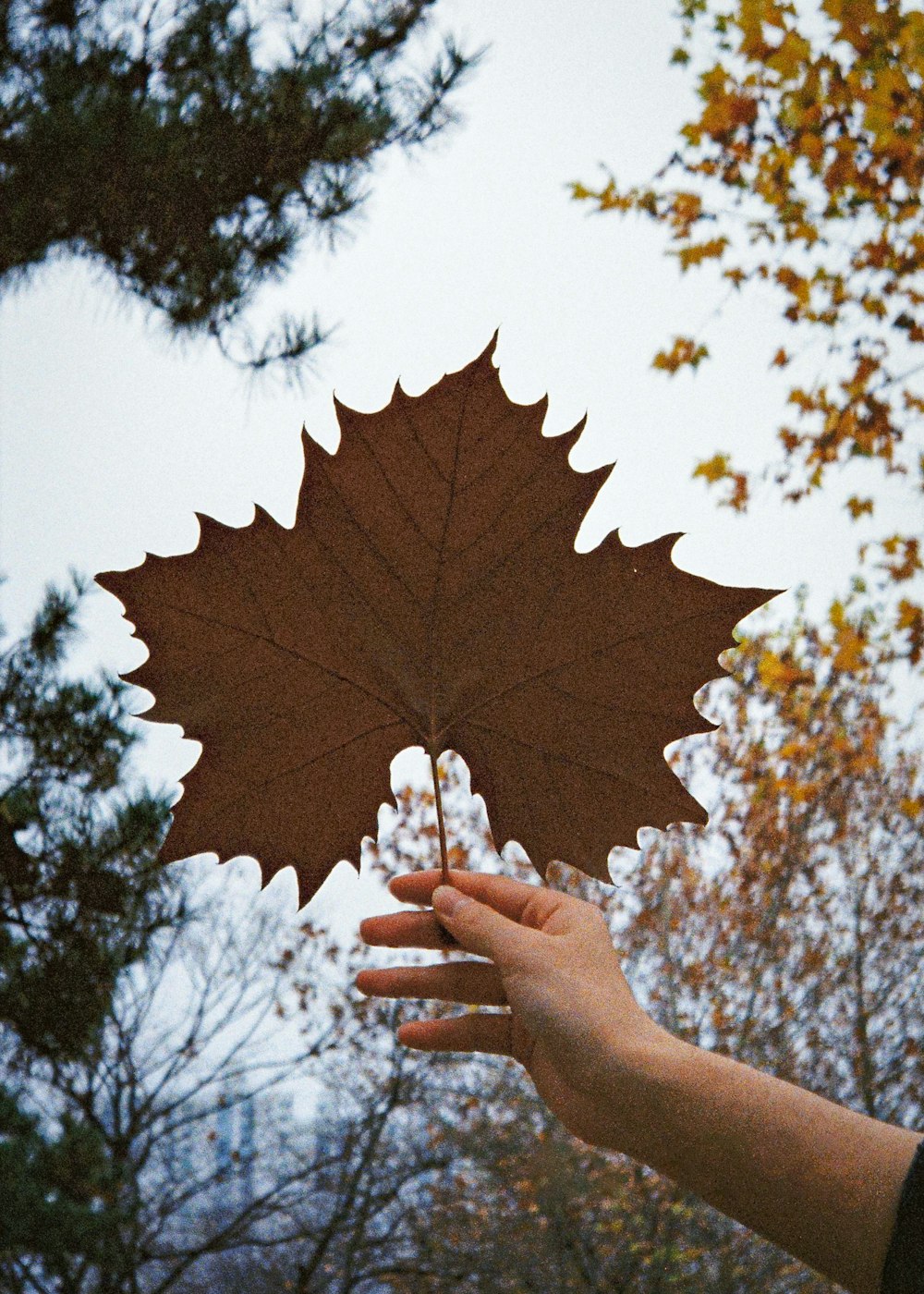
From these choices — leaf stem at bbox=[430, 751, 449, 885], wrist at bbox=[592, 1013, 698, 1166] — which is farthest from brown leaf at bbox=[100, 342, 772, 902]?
wrist at bbox=[592, 1013, 698, 1166]

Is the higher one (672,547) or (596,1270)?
(672,547)

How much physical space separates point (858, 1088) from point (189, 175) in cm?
558

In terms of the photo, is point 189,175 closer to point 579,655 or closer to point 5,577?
point 5,577

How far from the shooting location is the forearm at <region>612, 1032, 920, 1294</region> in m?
0.65

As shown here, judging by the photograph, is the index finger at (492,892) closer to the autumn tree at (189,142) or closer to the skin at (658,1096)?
the skin at (658,1096)

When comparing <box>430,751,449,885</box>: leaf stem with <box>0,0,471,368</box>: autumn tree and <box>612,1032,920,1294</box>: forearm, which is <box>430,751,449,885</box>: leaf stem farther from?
<box>0,0,471,368</box>: autumn tree

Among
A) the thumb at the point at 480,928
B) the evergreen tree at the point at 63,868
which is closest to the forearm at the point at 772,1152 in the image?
the thumb at the point at 480,928

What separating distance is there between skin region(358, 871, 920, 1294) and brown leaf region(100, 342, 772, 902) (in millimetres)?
86

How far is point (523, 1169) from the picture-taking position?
6.53 meters

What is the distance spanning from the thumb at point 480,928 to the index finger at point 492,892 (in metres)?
0.06

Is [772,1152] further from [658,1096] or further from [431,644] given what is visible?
[431,644]

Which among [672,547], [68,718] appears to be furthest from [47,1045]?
[672,547]

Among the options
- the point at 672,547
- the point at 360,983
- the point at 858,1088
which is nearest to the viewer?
the point at 672,547

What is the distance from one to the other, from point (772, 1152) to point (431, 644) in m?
0.43
